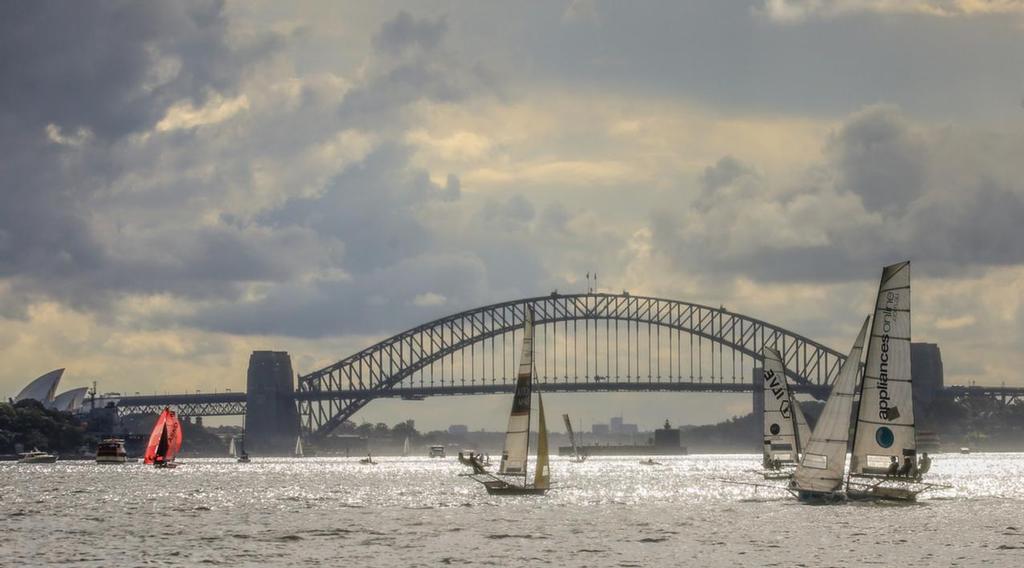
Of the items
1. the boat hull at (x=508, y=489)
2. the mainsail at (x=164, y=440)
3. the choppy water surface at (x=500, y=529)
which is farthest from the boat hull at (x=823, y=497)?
the mainsail at (x=164, y=440)

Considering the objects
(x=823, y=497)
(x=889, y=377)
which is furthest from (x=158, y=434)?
(x=889, y=377)

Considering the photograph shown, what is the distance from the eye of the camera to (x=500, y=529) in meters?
62.4

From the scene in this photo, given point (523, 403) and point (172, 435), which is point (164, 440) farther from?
point (523, 403)

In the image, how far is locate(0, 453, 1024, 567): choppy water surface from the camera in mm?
50656

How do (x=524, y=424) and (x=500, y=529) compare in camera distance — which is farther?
(x=524, y=424)

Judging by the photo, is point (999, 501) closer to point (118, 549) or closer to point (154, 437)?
point (118, 549)

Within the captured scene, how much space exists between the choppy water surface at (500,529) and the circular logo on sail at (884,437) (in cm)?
315

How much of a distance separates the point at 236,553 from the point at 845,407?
26457 millimetres

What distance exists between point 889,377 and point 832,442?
14.2 feet

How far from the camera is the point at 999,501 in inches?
3339

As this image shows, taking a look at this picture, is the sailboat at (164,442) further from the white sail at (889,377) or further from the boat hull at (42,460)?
the white sail at (889,377)

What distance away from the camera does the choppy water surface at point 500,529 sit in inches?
1994

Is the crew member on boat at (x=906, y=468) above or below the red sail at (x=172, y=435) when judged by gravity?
below

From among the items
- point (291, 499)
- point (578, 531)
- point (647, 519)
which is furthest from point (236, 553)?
point (291, 499)
